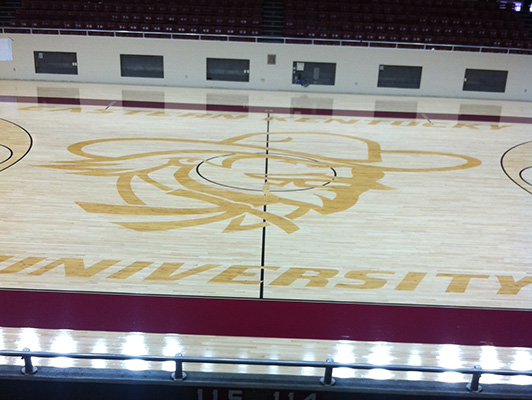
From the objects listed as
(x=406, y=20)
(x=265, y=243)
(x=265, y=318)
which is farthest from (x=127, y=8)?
(x=265, y=318)

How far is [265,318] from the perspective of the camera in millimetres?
4895

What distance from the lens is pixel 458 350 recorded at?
4.52 metres

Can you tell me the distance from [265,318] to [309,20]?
18117mm

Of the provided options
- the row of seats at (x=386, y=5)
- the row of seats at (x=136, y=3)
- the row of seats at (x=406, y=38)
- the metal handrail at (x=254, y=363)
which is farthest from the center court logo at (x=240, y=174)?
the row of seats at (x=136, y=3)

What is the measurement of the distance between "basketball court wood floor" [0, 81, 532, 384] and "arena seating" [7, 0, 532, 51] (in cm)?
829

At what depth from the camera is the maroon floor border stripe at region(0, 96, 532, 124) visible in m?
15.3

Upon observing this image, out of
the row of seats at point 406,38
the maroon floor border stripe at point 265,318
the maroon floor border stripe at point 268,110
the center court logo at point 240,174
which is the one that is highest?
the row of seats at point 406,38

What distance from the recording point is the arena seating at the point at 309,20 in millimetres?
19859

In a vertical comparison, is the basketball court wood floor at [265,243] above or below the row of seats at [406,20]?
below

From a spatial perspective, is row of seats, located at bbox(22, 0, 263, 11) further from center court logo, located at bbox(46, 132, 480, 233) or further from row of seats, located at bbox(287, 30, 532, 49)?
center court logo, located at bbox(46, 132, 480, 233)

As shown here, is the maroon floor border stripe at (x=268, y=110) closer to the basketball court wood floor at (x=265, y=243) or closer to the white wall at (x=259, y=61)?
the basketball court wood floor at (x=265, y=243)

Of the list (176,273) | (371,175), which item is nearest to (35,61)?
(371,175)

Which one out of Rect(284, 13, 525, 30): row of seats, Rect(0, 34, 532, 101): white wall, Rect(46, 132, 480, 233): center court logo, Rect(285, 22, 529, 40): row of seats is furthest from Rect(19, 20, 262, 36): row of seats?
Rect(46, 132, 480, 233): center court logo

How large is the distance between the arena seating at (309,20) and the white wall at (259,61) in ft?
1.67
